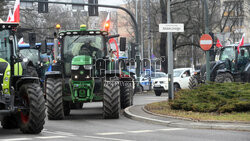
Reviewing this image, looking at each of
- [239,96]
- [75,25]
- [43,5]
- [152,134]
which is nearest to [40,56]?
[43,5]

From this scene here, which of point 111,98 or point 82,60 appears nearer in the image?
point 111,98

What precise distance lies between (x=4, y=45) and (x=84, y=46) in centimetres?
512

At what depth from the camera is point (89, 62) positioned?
672 inches

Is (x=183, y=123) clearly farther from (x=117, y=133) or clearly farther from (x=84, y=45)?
(x=84, y=45)

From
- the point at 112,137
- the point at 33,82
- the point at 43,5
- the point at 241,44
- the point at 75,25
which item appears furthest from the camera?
the point at 75,25

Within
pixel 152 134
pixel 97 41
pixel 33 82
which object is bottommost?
pixel 152 134

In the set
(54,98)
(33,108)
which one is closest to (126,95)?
(54,98)

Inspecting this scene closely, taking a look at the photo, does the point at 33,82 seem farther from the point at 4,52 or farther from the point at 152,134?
the point at 152,134

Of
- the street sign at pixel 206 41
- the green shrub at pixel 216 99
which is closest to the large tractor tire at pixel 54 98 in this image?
the green shrub at pixel 216 99

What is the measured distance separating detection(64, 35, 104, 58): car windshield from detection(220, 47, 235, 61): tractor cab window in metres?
11.9

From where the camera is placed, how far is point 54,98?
1655 centimetres

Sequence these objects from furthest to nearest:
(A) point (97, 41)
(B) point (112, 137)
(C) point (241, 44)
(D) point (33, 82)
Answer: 1. (C) point (241, 44)
2. (A) point (97, 41)
3. (D) point (33, 82)
4. (B) point (112, 137)

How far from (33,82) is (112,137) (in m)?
2.48

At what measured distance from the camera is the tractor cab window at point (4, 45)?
44.0ft
